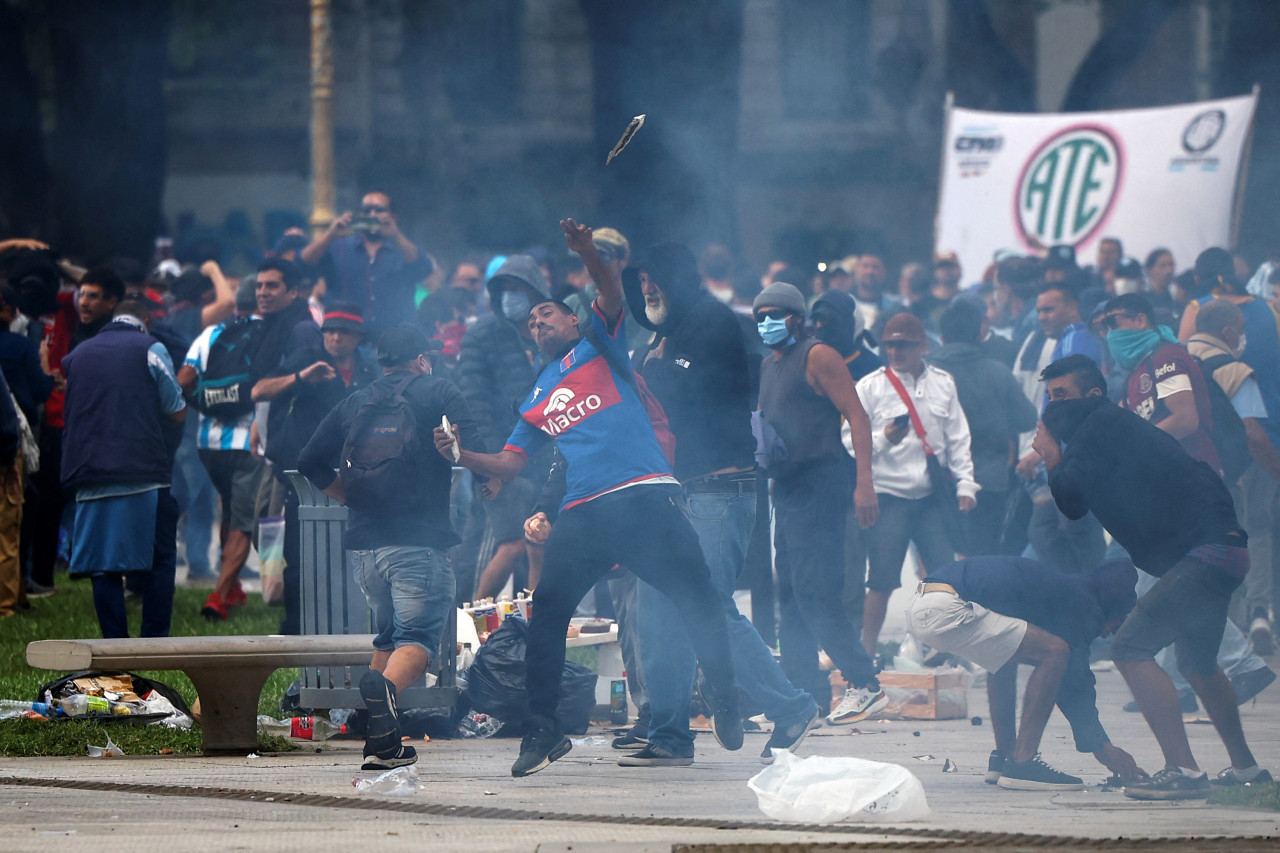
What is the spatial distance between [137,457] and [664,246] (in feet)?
8.79

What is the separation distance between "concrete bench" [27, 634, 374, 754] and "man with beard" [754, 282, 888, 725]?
5.59ft

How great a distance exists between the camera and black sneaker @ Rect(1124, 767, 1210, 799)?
198 inches

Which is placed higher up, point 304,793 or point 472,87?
point 472,87

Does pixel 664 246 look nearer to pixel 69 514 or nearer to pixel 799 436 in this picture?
pixel 799 436

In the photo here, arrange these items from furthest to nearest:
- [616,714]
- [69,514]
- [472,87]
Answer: [472,87]
[69,514]
[616,714]

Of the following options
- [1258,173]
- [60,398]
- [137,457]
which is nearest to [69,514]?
[60,398]

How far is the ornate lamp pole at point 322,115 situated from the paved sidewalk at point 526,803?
28.3 feet

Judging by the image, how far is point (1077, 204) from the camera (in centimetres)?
1204

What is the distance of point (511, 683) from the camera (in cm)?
623

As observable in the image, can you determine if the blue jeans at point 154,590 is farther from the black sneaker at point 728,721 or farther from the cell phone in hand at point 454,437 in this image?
the black sneaker at point 728,721

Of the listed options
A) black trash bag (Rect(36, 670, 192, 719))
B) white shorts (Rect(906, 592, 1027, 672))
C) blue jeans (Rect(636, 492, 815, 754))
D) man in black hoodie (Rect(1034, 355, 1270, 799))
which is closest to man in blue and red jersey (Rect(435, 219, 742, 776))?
blue jeans (Rect(636, 492, 815, 754))

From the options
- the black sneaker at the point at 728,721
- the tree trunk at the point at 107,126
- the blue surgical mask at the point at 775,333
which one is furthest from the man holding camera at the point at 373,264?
the tree trunk at the point at 107,126

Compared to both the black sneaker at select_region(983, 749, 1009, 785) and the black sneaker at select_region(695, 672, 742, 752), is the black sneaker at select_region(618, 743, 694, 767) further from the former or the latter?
the black sneaker at select_region(983, 749, 1009, 785)

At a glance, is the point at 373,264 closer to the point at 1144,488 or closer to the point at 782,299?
the point at 782,299
